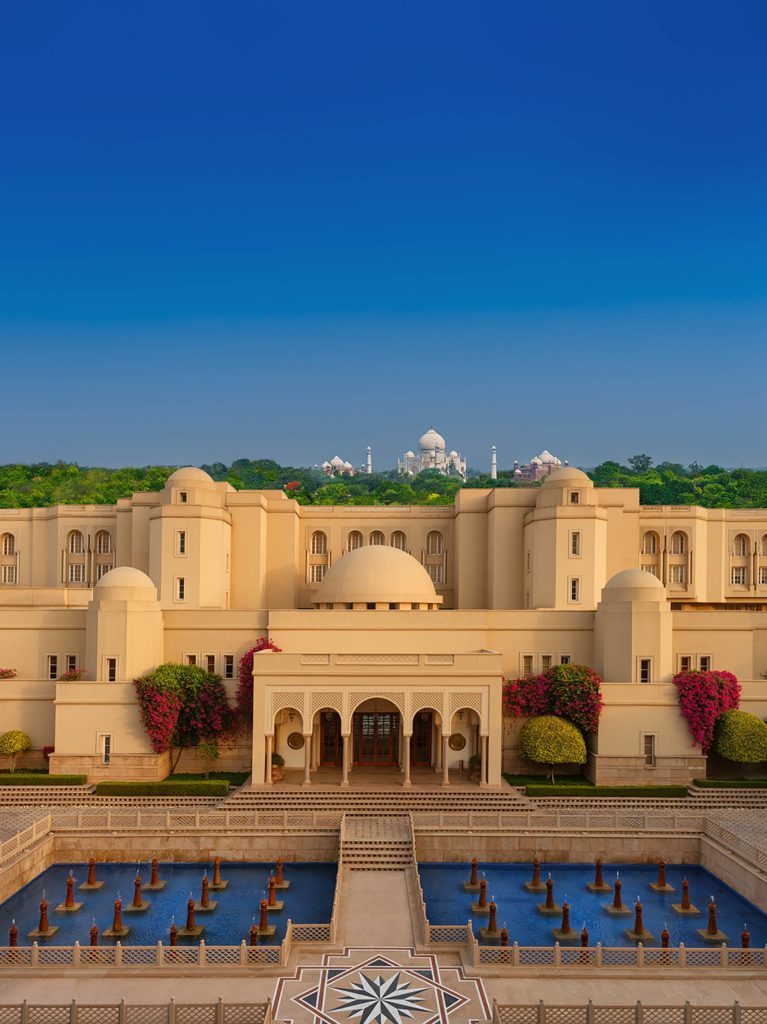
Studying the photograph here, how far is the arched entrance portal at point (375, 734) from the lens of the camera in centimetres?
3678

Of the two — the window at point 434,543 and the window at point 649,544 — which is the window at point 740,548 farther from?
the window at point 434,543

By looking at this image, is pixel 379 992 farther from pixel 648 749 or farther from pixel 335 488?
pixel 335 488

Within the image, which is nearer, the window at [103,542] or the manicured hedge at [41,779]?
the manicured hedge at [41,779]

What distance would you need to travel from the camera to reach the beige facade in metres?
34.3

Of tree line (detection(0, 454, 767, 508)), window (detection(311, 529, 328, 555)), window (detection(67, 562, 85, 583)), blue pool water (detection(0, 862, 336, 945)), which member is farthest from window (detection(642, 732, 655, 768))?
tree line (detection(0, 454, 767, 508))

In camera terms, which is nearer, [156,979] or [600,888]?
[156,979]

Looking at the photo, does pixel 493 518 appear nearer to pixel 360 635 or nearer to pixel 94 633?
pixel 360 635

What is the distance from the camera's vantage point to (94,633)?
36969 mm

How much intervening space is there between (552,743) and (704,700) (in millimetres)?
6383

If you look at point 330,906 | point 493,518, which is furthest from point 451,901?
point 493,518

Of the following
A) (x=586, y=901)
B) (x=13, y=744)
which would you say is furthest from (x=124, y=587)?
(x=586, y=901)

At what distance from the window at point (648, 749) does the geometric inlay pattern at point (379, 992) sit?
18.3m

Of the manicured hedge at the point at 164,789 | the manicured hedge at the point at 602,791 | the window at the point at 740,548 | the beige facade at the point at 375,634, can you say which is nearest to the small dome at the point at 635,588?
the beige facade at the point at 375,634

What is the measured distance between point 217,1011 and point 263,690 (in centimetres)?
1831
